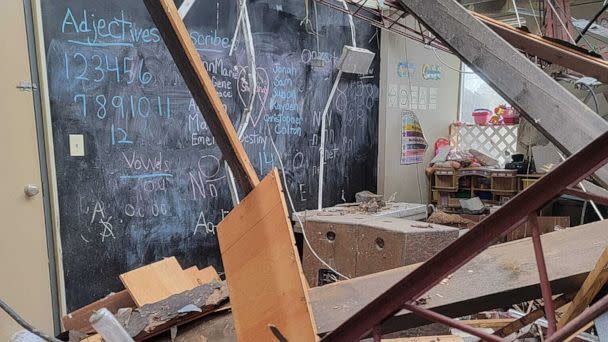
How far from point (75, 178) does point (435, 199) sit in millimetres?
4012

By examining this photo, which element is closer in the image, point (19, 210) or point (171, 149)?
point (19, 210)

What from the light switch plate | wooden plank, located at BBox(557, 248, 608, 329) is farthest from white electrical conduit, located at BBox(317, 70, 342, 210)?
wooden plank, located at BBox(557, 248, 608, 329)

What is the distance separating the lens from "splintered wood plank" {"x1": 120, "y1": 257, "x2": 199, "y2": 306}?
203 cm

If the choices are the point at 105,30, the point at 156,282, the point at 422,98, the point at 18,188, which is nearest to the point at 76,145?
the point at 18,188

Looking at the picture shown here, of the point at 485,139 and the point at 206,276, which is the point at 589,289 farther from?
the point at 485,139

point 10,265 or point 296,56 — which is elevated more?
point 296,56

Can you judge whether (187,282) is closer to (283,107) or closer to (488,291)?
(488,291)

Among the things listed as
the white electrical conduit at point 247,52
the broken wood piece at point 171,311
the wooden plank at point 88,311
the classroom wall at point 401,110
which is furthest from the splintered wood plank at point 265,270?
the classroom wall at point 401,110

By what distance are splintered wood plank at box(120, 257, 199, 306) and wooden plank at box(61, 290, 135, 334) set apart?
0.09 m

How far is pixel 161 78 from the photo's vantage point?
2.96 m

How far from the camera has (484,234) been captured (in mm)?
814

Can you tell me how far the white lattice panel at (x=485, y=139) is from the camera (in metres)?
5.52

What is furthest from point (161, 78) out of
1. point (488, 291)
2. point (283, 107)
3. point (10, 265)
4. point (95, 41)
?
point (488, 291)

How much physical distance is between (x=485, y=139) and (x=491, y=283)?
459 centimetres
